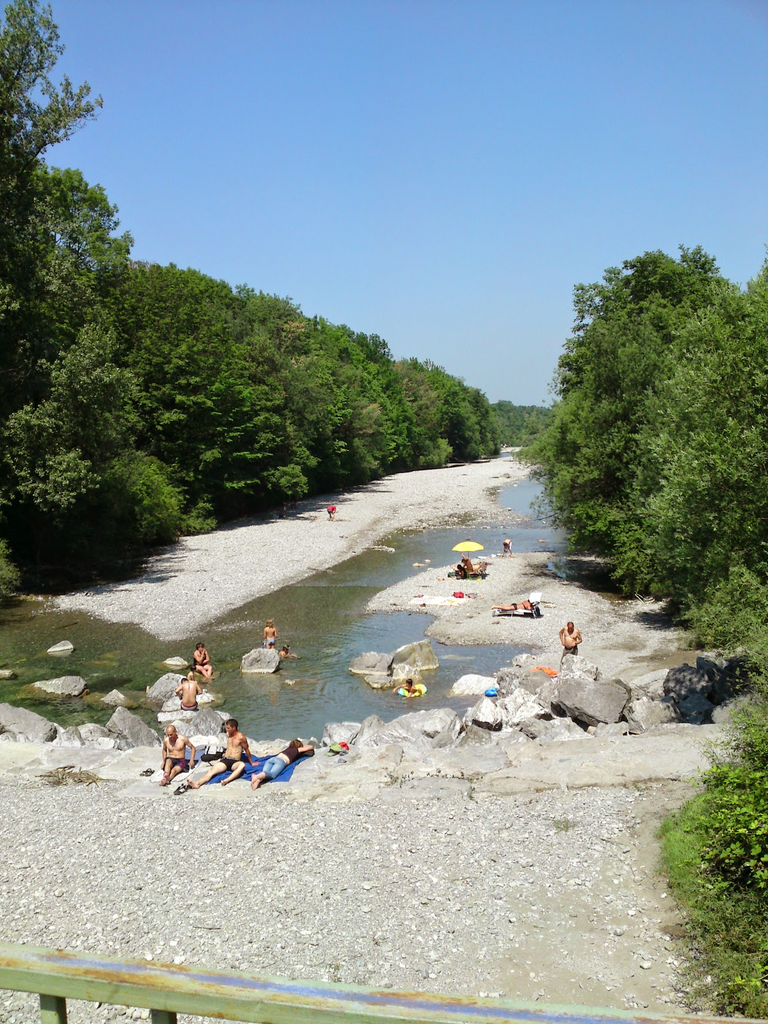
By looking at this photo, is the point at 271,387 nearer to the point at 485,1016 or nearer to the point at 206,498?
the point at 206,498

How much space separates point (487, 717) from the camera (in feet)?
56.6

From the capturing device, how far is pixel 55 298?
104ft

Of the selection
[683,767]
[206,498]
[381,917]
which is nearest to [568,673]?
[683,767]

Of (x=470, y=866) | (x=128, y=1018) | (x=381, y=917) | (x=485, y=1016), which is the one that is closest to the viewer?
(x=485, y=1016)

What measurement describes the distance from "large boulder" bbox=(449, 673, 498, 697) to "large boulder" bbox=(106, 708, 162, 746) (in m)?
7.77

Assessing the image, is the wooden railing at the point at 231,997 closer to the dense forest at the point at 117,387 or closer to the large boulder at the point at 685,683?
the large boulder at the point at 685,683

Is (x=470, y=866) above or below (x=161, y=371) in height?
below

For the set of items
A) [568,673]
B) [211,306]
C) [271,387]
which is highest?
[211,306]

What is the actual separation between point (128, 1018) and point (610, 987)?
13.7 ft

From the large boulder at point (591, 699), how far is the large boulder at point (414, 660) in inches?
251

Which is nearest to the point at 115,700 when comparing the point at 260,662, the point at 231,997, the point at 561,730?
the point at 260,662

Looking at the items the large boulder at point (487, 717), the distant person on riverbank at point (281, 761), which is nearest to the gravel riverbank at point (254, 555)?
→ the large boulder at point (487, 717)

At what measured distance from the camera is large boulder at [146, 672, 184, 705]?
21.0 m

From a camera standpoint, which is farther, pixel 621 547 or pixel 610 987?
pixel 621 547
